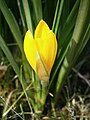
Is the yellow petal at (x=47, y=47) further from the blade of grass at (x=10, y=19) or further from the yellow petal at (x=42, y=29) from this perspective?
the blade of grass at (x=10, y=19)

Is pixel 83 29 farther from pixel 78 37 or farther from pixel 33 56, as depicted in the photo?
pixel 33 56

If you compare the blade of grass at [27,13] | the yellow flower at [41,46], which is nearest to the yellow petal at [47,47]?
the yellow flower at [41,46]

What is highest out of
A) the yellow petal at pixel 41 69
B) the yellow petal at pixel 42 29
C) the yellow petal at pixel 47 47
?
the yellow petal at pixel 42 29

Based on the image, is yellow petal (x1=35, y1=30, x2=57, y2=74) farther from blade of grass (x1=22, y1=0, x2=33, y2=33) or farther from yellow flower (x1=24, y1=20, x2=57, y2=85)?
blade of grass (x1=22, y1=0, x2=33, y2=33)

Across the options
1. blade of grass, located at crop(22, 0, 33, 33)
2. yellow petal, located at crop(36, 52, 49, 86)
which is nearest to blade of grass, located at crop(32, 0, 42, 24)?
blade of grass, located at crop(22, 0, 33, 33)

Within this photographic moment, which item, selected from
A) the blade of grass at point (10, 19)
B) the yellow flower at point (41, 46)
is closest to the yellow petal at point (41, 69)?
the yellow flower at point (41, 46)

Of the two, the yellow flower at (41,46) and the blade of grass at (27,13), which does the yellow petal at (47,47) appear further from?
the blade of grass at (27,13)

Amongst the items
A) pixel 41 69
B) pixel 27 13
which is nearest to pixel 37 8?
pixel 27 13

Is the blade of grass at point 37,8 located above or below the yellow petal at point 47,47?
above
